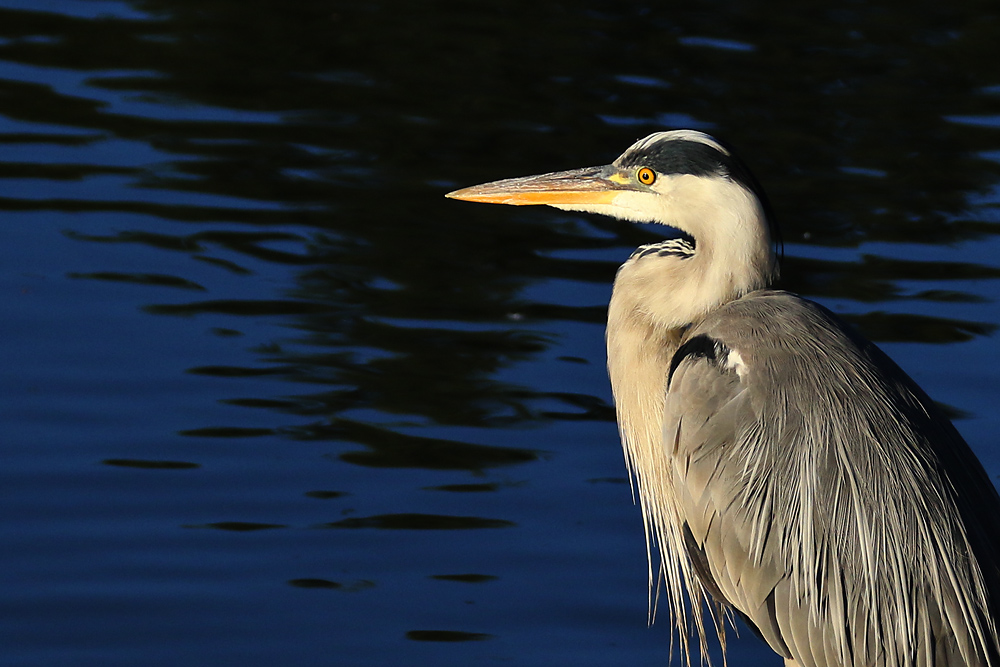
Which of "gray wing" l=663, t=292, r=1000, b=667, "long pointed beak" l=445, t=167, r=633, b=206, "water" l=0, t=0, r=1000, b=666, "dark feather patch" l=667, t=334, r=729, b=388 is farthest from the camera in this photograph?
"water" l=0, t=0, r=1000, b=666

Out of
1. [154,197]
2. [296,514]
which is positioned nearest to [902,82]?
[154,197]

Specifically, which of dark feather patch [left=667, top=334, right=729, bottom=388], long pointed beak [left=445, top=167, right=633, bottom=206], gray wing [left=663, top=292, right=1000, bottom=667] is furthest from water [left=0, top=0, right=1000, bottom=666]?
long pointed beak [left=445, top=167, right=633, bottom=206]

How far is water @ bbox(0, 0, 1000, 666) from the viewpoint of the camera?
18.2 ft

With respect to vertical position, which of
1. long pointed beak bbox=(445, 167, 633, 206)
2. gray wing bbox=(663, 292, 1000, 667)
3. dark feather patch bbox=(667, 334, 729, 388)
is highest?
long pointed beak bbox=(445, 167, 633, 206)

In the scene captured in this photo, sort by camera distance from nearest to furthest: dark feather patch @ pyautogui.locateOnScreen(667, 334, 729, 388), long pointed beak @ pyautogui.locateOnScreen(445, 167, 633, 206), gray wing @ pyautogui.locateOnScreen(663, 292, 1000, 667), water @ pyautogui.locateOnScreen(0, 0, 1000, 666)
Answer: gray wing @ pyautogui.locateOnScreen(663, 292, 1000, 667) < dark feather patch @ pyautogui.locateOnScreen(667, 334, 729, 388) < long pointed beak @ pyautogui.locateOnScreen(445, 167, 633, 206) < water @ pyautogui.locateOnScreen(0, 0, 1000, 666)

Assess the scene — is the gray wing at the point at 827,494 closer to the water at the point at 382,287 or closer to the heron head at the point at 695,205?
the heron head at the point at 695,205

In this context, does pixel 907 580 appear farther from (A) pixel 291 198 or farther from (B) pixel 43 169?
(B) pixel 43 169

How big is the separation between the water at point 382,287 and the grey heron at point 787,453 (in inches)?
38.3

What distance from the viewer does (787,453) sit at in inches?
177

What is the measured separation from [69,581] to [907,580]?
2788 mm

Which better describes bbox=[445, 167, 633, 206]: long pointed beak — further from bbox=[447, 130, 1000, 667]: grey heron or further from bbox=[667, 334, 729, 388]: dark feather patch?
bbox=[667, 334, 729, 388]: dark feather patch

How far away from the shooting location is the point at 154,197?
846cm

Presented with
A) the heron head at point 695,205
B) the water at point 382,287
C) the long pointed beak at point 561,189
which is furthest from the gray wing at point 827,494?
the water at point 382,287

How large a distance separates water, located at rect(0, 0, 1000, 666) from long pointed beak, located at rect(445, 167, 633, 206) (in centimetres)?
133
